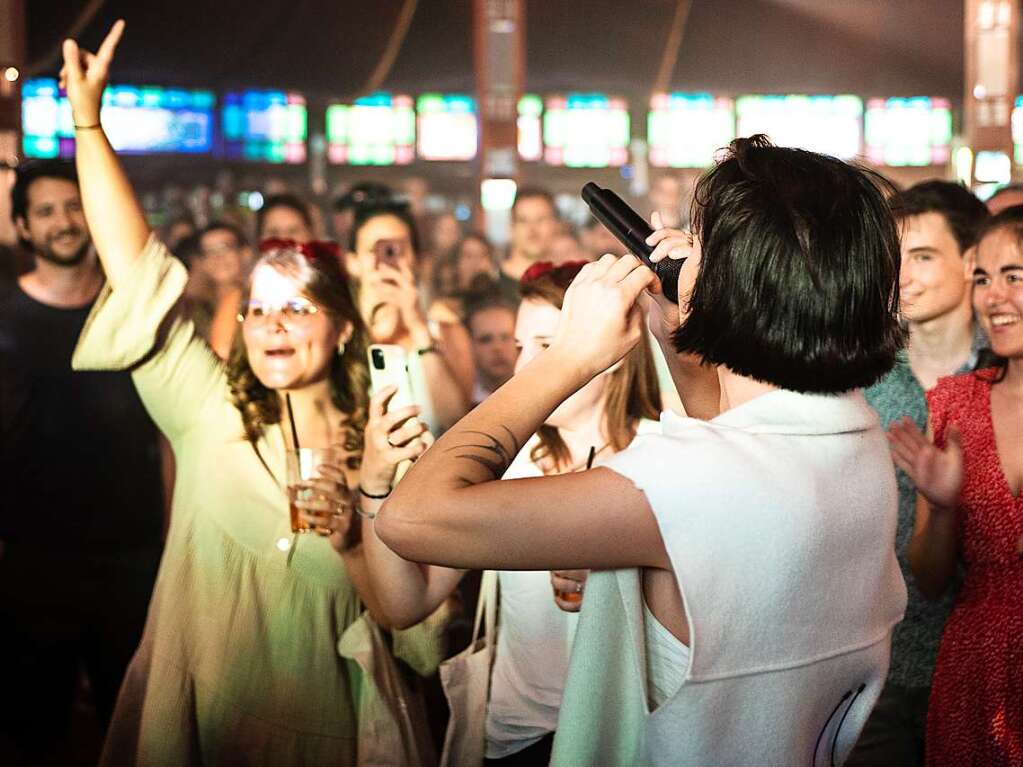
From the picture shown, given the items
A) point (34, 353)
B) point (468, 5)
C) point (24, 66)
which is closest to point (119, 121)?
point (24, 66)

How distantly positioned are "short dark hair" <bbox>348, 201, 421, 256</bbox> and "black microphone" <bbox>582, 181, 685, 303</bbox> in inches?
107

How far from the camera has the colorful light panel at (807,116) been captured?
9.41 meters

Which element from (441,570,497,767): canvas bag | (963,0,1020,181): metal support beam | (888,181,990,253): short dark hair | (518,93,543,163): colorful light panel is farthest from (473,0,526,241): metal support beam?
(441,570,497,767): canvas bag

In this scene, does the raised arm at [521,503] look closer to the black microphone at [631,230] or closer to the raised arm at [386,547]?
the black microphone at [631,230]

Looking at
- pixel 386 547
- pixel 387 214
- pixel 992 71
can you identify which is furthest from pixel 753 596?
pixel 992 71

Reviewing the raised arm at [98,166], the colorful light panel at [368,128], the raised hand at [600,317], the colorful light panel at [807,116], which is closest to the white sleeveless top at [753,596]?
the raised hand at [600,317]

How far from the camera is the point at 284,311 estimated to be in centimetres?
256

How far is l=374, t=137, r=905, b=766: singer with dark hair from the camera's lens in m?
1.26

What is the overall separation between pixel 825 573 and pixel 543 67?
814cm

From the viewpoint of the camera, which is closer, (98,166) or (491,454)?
(491,454)

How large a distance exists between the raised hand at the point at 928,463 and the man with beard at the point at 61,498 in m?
2.19

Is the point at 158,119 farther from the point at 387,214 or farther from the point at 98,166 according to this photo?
the point at 98,166

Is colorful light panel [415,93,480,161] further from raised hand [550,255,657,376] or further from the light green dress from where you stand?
raised hand [550,255,657,376]

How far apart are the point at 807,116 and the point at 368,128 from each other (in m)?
3.51
